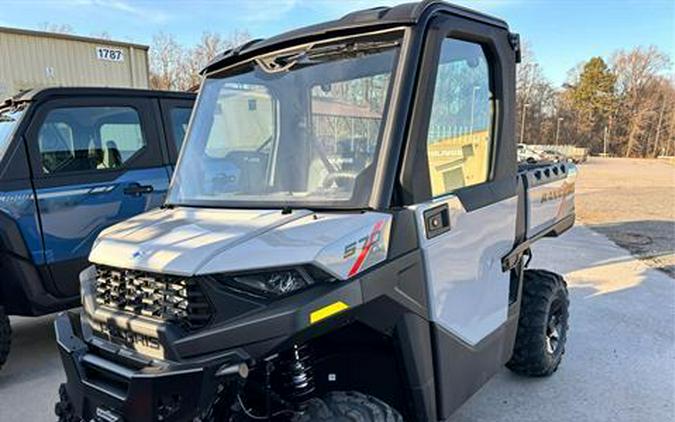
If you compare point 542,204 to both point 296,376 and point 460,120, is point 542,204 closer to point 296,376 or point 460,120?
point 460,120

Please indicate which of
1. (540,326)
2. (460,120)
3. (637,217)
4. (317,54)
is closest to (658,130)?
(637,217)

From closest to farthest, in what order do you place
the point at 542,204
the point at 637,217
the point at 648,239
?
the point at 542,204
the point at 648,239
the point at 637,217

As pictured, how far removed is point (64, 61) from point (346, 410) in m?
16.6

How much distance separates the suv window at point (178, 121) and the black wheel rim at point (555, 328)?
362cm

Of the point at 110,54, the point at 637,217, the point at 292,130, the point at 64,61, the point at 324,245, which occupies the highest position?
the point at 110,54

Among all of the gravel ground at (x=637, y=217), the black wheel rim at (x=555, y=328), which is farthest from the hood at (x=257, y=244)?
the gravel ground at (x=637, y=217)

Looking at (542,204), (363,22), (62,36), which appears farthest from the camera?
(62,36)

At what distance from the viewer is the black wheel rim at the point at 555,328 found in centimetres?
382

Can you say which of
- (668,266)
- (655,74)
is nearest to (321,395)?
(668,266)

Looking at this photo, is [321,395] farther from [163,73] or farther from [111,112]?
[163,73]

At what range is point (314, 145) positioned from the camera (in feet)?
8.09

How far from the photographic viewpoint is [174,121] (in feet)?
16.8

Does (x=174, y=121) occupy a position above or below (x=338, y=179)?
above

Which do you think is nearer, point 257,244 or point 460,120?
point 257,244
